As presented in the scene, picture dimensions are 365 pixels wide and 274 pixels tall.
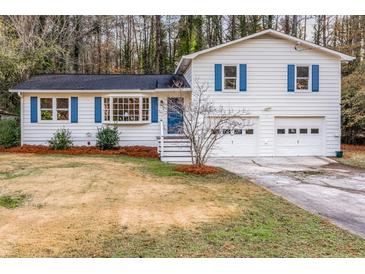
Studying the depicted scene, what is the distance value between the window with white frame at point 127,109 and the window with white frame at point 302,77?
6.69m

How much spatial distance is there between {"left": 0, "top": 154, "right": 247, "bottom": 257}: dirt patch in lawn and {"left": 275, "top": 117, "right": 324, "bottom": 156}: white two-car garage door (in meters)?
8.05

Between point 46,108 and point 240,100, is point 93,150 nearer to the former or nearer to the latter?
point 46,108

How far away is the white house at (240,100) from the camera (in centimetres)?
1650

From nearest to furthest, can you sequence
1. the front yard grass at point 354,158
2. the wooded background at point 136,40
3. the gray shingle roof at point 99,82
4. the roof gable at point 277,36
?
1. the front yard grass at point 354,158
2. the roof gable at point 277,36
3. the gray shingle roof at point 99,82
4. the wooded background at point 136,40

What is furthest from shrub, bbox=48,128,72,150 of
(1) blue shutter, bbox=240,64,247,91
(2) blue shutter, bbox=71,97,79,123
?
(1) blue shutter, bbox=240,64,247,91

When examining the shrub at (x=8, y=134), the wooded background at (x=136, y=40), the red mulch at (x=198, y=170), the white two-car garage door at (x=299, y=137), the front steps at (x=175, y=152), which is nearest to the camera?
the red mulch at (x=198, y=170)

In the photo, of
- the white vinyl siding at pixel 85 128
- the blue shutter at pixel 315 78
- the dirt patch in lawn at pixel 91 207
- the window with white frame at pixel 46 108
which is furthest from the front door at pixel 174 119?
the dirt patch in lawn at pixel 91 207

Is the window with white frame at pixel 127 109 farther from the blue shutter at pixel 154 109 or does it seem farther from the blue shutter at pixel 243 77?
the blue shutter at pixel 243 77

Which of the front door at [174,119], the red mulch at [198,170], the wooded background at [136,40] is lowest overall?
the red mulch at [198,170]

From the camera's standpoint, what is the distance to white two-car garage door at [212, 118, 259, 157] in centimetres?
1672

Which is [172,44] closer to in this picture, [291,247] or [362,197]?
[362,197]

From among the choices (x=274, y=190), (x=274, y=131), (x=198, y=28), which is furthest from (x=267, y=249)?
(x=198, y=28)

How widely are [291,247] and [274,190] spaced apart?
400 cm

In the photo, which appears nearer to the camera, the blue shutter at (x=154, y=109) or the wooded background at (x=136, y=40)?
the blue shutter at (x=154, y=109)
